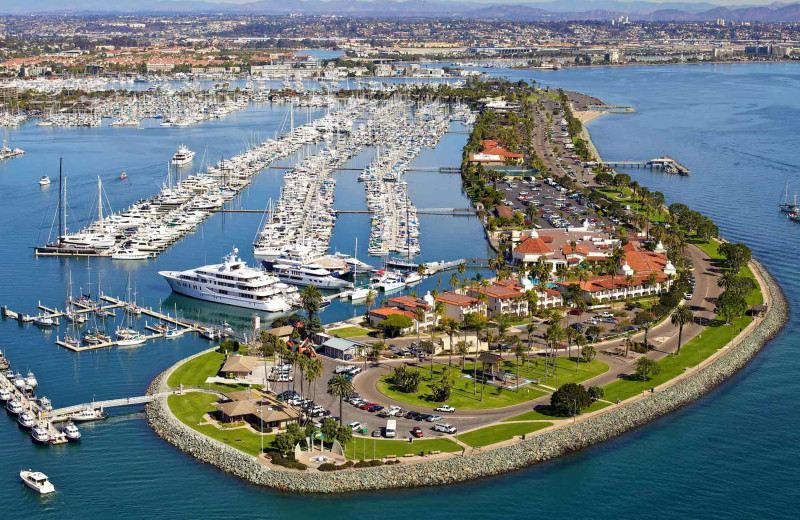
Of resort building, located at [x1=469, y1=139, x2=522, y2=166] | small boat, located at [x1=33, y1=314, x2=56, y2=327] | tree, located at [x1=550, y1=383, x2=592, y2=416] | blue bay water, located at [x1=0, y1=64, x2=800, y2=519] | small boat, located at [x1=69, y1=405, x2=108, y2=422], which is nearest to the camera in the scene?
blue bay water, located at [x1=0, y1=64, x2=800, y2=519]

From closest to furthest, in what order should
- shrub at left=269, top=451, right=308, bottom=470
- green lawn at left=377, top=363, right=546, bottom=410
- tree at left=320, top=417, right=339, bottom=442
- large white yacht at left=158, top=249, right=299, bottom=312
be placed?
shrub at left=269, top=451, right=308, bottom=470, tree at left=320, top=417, right=339, bottom=442, green lawn at left=377, top=363, right=546, bottom=410, large white yacht at left=158, top=249, right=299, bottom=312

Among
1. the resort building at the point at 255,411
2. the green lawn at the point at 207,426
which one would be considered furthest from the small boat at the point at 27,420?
the resort building at the point at 255,411

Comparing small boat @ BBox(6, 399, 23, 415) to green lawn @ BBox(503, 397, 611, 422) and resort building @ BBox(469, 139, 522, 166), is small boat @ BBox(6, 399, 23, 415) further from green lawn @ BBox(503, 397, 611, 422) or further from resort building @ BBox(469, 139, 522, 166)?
resort building @ BBox(469, 139, 522, 166)

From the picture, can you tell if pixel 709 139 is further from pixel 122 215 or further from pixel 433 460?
pixel 433 460

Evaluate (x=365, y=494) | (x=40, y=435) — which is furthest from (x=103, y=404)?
(x=365, y=494)

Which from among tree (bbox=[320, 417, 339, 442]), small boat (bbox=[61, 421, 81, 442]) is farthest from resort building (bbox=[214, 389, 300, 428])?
small boat (bbox=[61, 421, 81, 442])

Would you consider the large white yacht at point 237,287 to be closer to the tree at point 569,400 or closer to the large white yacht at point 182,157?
Result: the tree at point 569,400
